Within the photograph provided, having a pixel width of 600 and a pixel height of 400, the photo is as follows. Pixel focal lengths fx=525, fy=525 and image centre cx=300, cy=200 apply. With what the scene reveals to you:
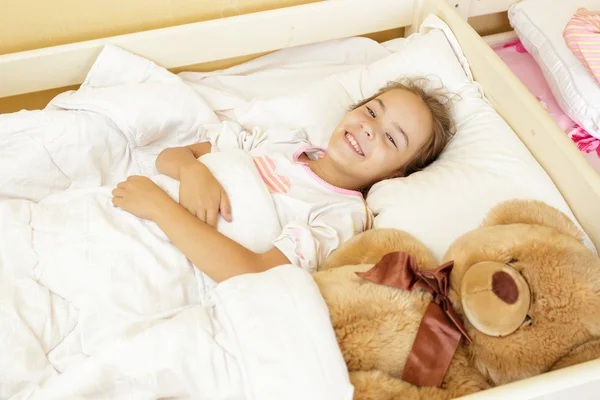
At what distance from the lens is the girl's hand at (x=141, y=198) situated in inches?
37.2

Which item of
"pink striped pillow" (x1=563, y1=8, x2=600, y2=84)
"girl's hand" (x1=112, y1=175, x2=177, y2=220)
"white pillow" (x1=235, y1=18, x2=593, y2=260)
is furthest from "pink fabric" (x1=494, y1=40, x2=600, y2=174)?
"girl's hand" (x1=112, y1=175, x2=177, y2=220)

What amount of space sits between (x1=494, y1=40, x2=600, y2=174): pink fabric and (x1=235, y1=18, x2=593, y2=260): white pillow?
0.84 ft

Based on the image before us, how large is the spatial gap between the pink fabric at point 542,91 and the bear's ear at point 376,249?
625mm

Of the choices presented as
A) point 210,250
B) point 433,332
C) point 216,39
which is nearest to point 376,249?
point 433,332

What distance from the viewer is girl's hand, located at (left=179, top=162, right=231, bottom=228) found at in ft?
3.14

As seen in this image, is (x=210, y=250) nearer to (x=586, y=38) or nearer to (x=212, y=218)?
(x=212, y=218)

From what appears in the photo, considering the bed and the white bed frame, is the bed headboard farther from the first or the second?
the bed

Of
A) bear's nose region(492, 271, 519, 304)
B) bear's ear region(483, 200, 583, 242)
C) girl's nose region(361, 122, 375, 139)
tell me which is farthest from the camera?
girl's nose region(361, 122, 375, 139)

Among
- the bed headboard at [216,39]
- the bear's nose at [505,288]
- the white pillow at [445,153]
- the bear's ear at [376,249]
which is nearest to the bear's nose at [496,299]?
the bear's nose at [505,288]

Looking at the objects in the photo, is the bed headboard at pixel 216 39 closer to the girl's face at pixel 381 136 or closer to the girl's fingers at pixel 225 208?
the girl's face at pixel 381 136

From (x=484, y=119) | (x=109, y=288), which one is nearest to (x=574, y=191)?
(x=484, y=119)

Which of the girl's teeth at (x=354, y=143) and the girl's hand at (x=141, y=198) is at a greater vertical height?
the girl's teeth at (x=354, y=143)

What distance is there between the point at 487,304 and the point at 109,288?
577mm

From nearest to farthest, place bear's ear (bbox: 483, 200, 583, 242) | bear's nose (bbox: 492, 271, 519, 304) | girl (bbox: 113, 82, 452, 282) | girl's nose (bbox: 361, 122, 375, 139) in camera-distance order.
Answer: bear's nose (bbox: 492, 271, 519, 304) < bear's ear (bbox: 483, 200, 583, 242) < girl (bbox: 113, 82, 452, 282) < girl's nose (bbox: 361, 122, 375, 139)
